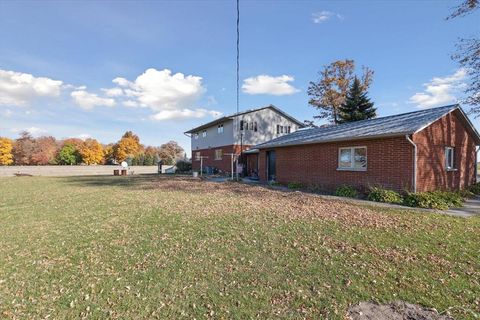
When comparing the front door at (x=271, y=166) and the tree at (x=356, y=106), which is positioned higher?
the tree at (x=356, y=106)

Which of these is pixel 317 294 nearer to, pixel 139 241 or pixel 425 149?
pixel 139 241

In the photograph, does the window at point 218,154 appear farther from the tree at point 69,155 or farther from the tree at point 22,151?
the tree at point 22,151

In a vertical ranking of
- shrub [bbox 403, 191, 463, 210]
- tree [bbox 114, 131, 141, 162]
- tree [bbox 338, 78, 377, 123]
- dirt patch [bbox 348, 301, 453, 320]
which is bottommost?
dirt patch [bbox 348, 301, 453, 320]

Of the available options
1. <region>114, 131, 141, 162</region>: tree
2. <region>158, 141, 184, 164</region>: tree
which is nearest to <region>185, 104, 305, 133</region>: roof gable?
<region>114, 131, 141, 162</region>: tree

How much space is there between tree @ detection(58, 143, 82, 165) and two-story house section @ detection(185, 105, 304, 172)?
41.5 meters

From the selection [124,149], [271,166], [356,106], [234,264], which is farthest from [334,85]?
[124,149]

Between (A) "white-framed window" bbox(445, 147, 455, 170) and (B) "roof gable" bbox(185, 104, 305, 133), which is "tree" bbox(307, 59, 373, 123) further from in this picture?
(A) "white-framed window" bbox(445, 147, 455, 170)

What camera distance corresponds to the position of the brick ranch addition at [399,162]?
35.9ft

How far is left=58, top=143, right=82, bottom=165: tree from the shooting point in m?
59.7

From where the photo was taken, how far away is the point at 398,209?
8.86 m

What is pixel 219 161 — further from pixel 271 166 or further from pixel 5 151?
pixel 5 151

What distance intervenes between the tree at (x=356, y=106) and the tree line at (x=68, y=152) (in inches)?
1247

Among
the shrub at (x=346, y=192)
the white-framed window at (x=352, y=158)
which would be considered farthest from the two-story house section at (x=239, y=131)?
the shrub at (x=346, y=192)

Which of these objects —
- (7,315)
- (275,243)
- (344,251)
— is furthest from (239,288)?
(7,315)
